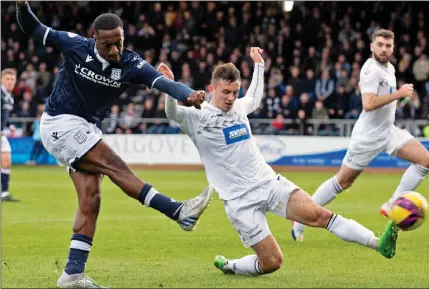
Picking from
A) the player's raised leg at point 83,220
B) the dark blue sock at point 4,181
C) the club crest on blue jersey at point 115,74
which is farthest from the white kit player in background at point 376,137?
the dark blue sock at point 4,181

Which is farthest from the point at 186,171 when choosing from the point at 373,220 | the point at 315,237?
the point at 315,237

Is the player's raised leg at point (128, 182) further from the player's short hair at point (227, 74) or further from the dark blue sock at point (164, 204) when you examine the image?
the player's short hair at point (227, 74)

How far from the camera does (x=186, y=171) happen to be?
24.2 metres

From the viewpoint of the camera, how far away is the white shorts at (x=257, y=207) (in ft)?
25.0

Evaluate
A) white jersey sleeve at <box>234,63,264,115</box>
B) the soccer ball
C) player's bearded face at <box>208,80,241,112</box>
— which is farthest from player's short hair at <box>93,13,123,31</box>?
the soccer ball

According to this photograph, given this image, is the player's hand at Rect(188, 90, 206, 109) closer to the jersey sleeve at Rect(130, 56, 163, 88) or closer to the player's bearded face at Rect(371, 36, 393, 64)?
the jersey sleeve at Rect(130, 56, 163, 88)

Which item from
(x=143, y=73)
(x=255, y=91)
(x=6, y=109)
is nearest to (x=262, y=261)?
(x=255, y=91)

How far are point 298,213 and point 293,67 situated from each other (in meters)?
19.0

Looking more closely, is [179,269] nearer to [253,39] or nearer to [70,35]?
[70,35]

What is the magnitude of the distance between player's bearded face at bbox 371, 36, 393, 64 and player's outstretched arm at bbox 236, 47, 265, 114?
7.44 ft

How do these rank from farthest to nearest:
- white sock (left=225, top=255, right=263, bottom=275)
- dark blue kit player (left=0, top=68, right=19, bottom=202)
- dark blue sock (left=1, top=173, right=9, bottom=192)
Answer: dark blue sock (left=1, top=173, right=9, bottom=192), dark blue kit player (left=0, top=68, right=19, bottom=202), white sock (left=225, top=255, right=263, bottom=275)

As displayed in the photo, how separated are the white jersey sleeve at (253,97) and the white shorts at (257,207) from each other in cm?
81

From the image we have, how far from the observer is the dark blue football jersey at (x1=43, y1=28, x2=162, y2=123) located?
7242 mm

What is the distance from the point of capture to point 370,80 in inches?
409
